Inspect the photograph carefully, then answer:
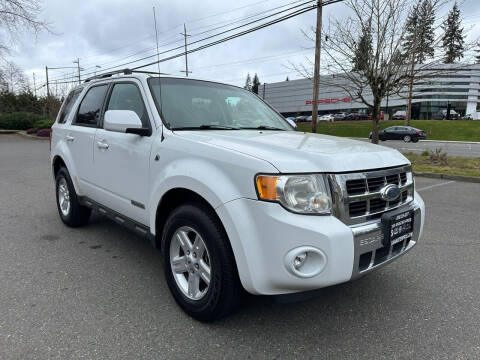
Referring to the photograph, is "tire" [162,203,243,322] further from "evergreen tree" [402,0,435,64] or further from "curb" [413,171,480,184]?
"evergreen tree" [402,0,435,64]

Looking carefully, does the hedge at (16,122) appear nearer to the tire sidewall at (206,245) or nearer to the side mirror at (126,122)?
the side mirror at (126,122)

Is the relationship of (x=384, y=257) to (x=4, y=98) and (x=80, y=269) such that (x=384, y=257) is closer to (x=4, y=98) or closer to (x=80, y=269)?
(x=80, y=269)

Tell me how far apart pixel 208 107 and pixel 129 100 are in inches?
30.1

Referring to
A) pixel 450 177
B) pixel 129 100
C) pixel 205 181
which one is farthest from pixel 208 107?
pixel 450 177

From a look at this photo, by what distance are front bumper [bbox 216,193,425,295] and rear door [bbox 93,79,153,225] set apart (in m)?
1.13

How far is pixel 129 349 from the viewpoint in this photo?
7.43 ft

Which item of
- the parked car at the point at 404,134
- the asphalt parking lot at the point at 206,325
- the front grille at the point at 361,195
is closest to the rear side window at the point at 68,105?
the asphalt parking lot at the point at 206,325

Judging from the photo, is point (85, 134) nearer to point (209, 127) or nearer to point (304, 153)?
point (209, 127)

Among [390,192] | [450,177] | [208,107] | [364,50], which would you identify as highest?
[364,50]

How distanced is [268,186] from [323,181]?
339 mm

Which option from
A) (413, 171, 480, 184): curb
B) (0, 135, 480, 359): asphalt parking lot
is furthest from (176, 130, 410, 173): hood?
(413, 171, 480, 184): curb

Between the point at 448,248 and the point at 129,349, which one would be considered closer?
the point at 129,349

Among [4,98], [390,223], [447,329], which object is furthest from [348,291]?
[4,98]

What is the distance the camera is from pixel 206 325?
2523mm
